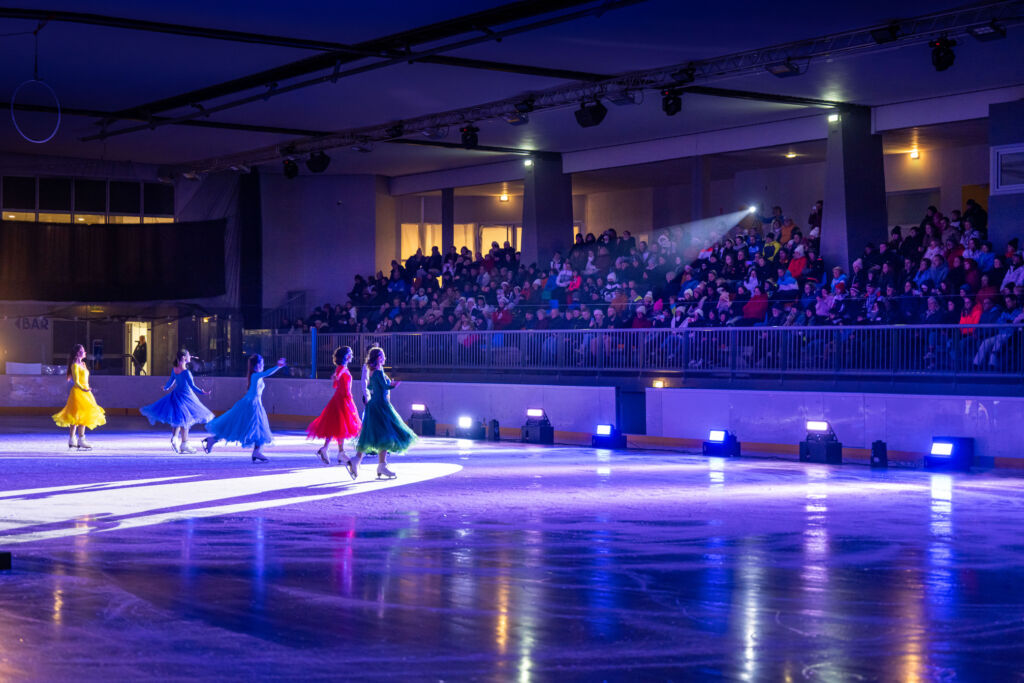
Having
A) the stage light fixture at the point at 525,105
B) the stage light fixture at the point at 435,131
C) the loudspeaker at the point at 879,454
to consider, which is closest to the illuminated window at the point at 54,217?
the stage light fixture at the point at 435,131

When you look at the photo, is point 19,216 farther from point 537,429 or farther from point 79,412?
point 537,429

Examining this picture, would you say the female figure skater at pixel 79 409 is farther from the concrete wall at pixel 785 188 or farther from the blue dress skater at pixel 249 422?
the concrete wall at pixel 785 188

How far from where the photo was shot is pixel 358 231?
38750 millimetres

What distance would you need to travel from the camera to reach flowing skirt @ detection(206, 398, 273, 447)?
59.8 feet

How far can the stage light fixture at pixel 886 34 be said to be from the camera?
18.7m

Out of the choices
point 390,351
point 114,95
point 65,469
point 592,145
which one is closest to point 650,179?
point 592,145

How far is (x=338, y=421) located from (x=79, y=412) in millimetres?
6538

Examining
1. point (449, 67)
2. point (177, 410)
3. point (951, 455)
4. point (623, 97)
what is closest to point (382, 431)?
point (177, 410)

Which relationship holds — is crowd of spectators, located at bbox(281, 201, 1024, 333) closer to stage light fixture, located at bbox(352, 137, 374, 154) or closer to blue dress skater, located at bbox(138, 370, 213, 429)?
→ stage light fixture, located at bbox(352, 137, 374, 154)

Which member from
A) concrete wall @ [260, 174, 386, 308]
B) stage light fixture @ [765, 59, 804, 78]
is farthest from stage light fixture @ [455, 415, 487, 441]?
concrete wall @ [260, 174, 386, 308]

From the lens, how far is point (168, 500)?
13.3m

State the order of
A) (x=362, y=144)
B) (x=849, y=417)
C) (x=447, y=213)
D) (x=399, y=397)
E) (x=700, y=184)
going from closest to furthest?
(x=849, y=417), (x=399, y=397), (x=362, y=144), (x=700, y=184), (x=447, y=213)

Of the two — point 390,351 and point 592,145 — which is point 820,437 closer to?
point 390,351

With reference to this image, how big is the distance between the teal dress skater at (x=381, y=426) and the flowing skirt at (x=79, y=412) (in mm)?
8202
